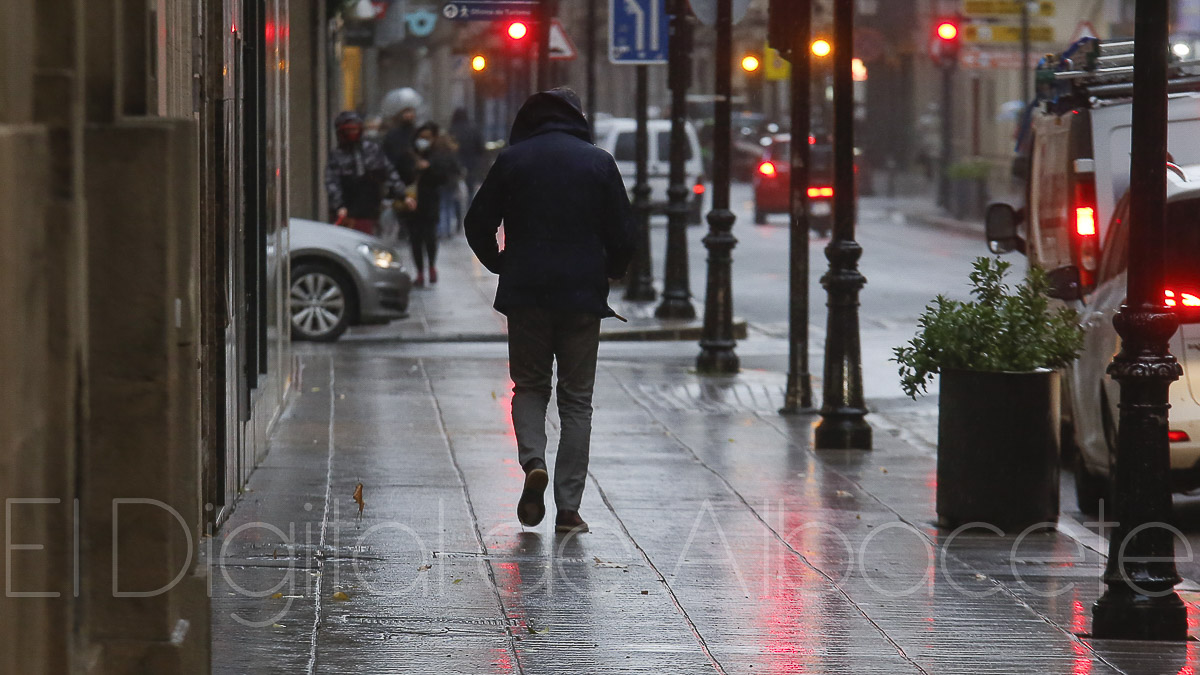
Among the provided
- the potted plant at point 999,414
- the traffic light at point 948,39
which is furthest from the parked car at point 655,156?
the potted plant at point 999,414

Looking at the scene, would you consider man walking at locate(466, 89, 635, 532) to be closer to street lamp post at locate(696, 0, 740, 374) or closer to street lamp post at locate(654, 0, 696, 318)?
street lamp post at locate(696, 0, 740, 374)

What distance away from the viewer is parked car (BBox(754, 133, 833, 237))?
108ft

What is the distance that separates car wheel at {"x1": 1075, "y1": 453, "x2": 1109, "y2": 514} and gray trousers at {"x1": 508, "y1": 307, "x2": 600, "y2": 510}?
2.84 m

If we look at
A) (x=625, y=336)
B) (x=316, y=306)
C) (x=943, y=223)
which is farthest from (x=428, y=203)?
(x=943, y=223)

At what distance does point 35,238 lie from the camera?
386 cm

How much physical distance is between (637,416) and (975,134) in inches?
1336

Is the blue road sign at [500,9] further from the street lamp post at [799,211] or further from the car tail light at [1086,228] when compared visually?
the car tail light at [1086,228]

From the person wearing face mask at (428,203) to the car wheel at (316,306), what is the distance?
4610 mm

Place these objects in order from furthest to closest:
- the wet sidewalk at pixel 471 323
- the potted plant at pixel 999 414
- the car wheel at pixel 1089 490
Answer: the wet sidewalk at pixel 471 323
the car wheel at pixel 1089 490
the potted plant at pixel 999 414

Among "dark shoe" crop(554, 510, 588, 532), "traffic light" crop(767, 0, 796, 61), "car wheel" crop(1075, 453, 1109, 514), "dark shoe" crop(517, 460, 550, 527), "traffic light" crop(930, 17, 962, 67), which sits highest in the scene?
"traffic light" crop(930, 17, 962, 67)

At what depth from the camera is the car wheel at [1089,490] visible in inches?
364

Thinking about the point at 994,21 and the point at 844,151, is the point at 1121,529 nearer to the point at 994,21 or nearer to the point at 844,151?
the point at 844,151

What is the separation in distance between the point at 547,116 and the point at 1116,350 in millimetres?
2931

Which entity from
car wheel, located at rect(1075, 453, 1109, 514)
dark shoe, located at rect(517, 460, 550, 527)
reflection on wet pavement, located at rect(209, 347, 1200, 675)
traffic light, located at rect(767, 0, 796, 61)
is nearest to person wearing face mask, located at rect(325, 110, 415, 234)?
traffic light, located at rect(767, 0, 796, 61)
